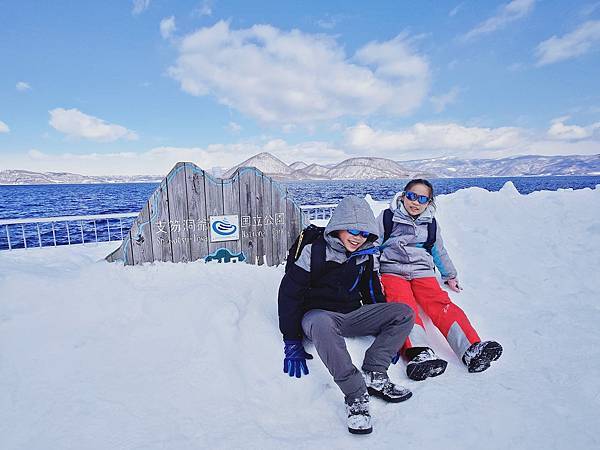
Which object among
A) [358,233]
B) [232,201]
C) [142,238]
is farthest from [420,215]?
[142,238]

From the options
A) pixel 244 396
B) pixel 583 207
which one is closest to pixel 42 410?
pixel 244 396

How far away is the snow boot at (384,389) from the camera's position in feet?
7.84

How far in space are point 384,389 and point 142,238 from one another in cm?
319

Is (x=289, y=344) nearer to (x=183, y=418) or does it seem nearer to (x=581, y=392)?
(x=183, y=418)

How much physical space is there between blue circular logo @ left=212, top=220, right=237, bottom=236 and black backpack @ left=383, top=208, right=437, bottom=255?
199cm

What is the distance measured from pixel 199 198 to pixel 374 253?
8.00ft

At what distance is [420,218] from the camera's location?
362 centimetres

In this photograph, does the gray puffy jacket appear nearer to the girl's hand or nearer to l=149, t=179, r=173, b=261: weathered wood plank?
the girl's hand

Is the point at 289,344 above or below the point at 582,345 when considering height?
above

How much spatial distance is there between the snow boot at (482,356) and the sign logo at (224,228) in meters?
3.01

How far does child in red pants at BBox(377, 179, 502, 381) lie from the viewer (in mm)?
3016

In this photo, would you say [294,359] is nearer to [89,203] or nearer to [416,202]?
[416,202]

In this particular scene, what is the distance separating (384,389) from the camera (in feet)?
7.93

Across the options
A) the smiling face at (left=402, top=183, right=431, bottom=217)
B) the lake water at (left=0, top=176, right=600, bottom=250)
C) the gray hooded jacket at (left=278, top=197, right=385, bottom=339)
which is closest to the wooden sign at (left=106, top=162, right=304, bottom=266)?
the smiling face at (left=402, top=183, right=431, bottom=217)
